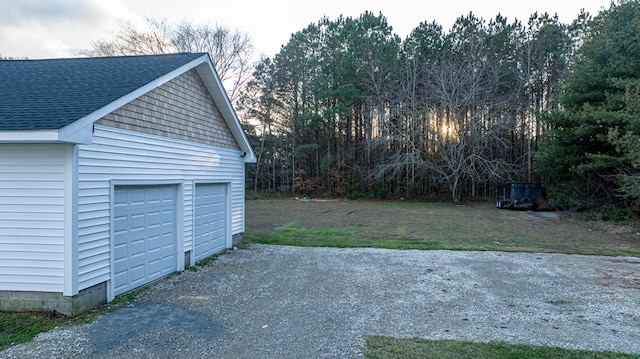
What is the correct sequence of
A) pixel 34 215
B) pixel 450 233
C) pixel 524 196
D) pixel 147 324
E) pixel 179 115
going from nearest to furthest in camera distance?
pixel 147 324, pixel 34 215, pixel 179 115, pixel 450 233, pixel 524 196

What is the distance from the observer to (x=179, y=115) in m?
6.76

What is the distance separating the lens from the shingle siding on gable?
5.51m

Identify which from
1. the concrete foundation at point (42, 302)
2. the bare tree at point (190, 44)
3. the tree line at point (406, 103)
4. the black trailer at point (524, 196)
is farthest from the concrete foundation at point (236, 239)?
the bare tree at point (190, 44)

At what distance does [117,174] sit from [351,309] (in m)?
3.76

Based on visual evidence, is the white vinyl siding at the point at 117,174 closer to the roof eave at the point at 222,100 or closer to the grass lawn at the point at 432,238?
the grass lawn at the point at 432,238

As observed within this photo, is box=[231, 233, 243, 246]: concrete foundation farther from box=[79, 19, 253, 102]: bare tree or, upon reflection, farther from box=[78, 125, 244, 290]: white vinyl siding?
box=[79, 19, 253, 102]: bare tree

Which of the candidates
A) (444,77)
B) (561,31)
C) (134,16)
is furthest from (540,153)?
(134,16)

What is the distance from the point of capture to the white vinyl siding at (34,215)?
4414 millimetres

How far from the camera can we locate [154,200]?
616 cm

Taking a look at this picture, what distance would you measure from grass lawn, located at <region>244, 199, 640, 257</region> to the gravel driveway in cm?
182

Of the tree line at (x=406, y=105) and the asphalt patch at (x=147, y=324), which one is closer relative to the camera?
the asphalt patch at (x=147, y=324)

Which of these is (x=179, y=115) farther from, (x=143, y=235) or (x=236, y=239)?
(x=236, y=239)

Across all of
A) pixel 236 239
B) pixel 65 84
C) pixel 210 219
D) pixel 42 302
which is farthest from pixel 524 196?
pixel 42 302

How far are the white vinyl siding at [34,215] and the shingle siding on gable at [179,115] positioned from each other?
86 centimetres
